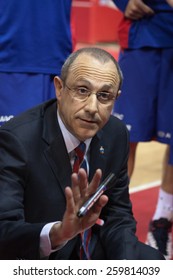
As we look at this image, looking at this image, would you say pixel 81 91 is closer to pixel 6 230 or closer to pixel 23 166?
pixel 23 166

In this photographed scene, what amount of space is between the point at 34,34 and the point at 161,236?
1215 millimetres

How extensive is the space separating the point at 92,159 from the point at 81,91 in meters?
0.28

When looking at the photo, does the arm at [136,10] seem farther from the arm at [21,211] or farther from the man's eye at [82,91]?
the arm at [21,211]

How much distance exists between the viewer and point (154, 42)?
2969mm

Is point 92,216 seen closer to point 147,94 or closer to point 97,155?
point 97,155

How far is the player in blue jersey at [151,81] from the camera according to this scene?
2969mm

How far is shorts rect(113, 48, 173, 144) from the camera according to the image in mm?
2998

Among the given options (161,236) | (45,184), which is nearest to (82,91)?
(45,184)

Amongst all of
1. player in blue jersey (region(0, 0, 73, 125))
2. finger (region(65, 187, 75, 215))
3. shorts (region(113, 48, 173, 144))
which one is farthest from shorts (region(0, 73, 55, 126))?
finger (region(65, 187, 75, 215))

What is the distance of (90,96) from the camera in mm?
1923

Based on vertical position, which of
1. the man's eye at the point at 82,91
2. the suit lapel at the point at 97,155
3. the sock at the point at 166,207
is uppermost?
the man's eye at the point at 82,91

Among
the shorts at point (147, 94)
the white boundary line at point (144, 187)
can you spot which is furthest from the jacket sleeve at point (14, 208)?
the white boundary line at point (144, 187)

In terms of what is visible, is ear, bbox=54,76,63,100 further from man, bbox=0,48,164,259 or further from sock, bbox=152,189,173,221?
sock, bbox=152,189,173,221
